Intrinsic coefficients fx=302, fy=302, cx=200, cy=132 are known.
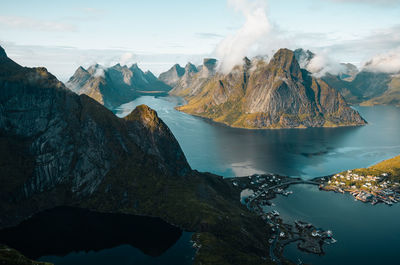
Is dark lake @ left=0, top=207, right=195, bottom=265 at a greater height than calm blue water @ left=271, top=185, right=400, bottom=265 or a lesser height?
greater

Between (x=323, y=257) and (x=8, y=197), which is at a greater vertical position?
(x=8, y=197)

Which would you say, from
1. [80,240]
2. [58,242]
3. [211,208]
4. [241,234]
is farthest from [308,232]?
[58,242]

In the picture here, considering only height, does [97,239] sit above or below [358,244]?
above

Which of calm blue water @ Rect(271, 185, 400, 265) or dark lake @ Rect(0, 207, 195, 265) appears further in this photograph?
calm blue water @ Rect(271, 185, 400, 265)

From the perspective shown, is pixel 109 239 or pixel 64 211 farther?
pixel 64 211

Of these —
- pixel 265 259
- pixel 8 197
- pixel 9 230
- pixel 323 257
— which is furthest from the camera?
pixel 8 197

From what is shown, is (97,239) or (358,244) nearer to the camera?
(97,239)

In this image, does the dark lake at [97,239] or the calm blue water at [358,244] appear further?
the calm blue water at [358,244]

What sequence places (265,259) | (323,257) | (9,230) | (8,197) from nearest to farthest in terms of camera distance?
(265,259) → (323,257) → (9,230) → (8,197)

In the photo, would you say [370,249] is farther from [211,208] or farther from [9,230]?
[9,230]

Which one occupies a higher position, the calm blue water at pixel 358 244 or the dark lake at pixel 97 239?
→ the dark lake at pixel 97 239
